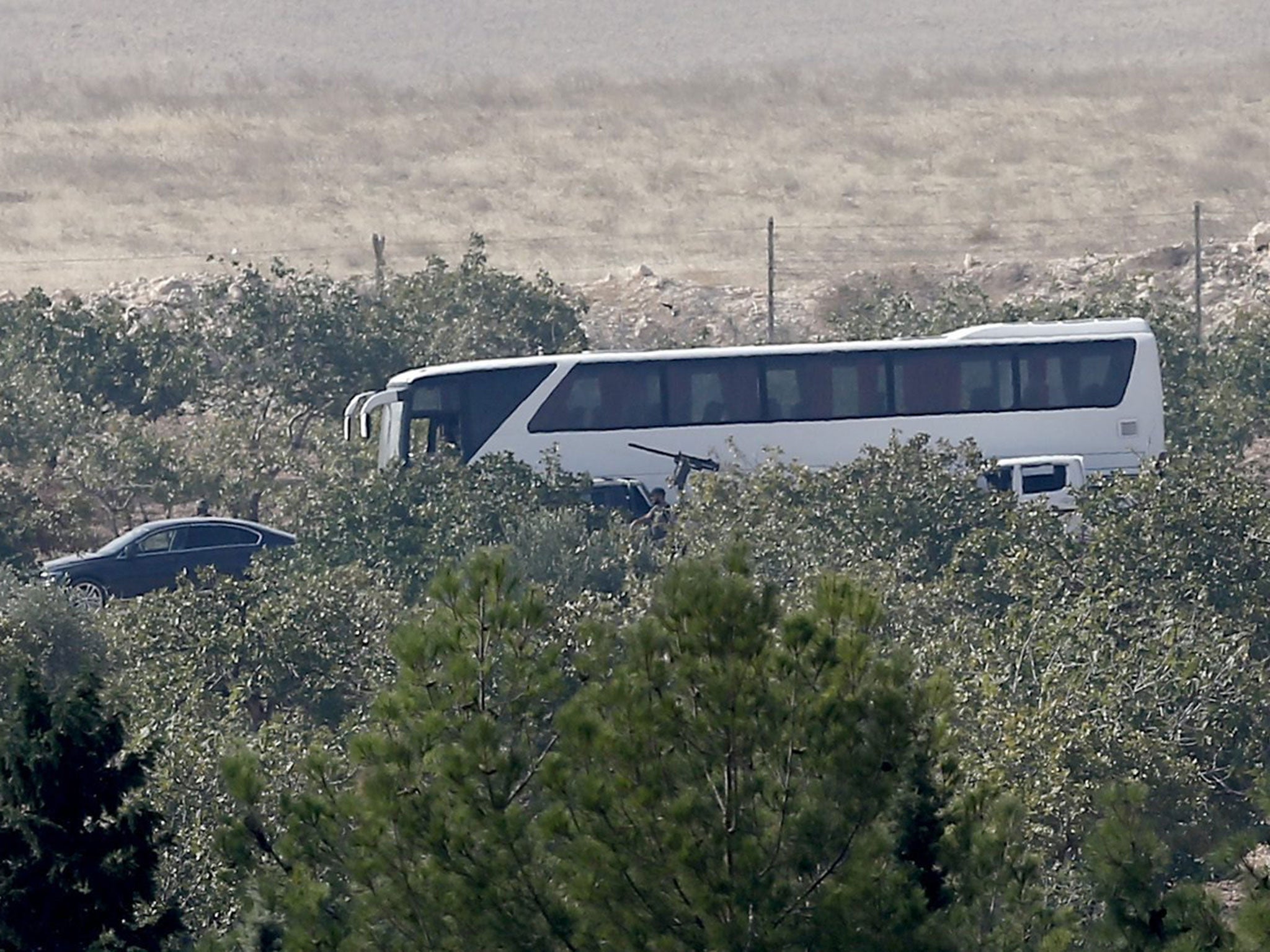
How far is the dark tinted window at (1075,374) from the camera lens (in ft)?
87.2

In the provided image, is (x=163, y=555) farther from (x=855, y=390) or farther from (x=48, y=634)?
(x=855, y=390)

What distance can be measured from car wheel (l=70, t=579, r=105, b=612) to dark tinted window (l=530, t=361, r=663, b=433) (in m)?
5.53

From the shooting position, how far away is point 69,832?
981 cm

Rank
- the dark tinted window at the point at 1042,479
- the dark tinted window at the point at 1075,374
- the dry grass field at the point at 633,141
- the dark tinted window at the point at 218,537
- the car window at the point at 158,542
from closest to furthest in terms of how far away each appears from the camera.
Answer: the car window at the point at 158,542 → the dark tinted window at the point at 218,537 → the dark tinted window at the point at 1042,479 → the dark tinted window at the point at 1075,374 → the dry grass field at the point at 633,141

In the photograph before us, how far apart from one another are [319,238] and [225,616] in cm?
4122

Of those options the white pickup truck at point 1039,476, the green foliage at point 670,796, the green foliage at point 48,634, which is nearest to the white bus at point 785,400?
the white pickup truck at point 1039,476

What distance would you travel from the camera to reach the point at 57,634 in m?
17.2

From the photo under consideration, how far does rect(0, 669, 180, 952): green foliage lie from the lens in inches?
383

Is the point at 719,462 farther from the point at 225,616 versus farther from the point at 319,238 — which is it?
the point at 319,238

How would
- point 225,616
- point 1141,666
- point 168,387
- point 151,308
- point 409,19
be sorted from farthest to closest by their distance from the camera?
point 409,19
point 151,308
point 168,387
point 225,616
point 1141,666

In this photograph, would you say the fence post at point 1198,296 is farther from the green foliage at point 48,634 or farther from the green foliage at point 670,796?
the green foliage at point 670,796

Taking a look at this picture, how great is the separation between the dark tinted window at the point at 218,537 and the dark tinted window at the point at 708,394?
509 cm

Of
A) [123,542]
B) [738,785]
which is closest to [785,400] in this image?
[123,542]

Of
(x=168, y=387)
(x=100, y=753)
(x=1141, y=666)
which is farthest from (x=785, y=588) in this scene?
(x=168, y=387)
